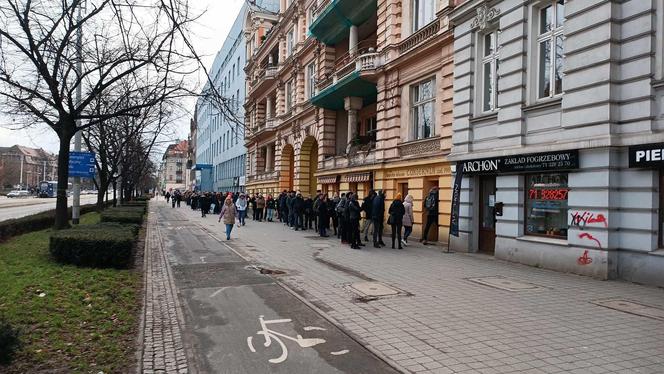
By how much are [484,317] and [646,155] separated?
527 centimetres

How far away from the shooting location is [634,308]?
7.76 metres

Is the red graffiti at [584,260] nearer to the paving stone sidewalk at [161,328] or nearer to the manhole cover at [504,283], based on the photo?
the manhole cover at [504,283]

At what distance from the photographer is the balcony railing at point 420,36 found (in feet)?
58.3

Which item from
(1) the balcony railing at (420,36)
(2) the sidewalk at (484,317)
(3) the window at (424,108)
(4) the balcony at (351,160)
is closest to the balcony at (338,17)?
(1) the balcony railing at (420,36)

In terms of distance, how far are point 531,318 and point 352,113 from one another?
65.7 feet

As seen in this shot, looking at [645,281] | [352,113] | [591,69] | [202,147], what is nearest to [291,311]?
[645,281]

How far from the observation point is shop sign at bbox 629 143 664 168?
9336 millimetres

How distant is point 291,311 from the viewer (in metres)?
7.54

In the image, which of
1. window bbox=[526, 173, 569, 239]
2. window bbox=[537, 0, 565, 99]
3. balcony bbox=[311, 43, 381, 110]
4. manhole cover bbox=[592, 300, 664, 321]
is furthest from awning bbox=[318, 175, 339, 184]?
manhole cover bbox=[592, 300, 664, 321]

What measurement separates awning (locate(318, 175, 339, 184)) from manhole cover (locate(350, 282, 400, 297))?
17436 millimetres

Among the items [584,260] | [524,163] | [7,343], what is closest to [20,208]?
[524,163]

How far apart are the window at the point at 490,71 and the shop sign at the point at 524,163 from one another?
5.83 feet

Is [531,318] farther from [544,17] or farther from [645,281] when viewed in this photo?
[544,17]

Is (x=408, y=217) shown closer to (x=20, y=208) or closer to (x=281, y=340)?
(x=281, y=340)
